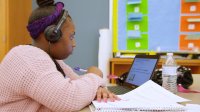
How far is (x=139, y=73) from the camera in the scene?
4.43 ft

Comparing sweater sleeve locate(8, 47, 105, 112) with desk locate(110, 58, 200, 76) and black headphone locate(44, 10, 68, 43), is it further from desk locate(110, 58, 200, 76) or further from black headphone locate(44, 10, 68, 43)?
desk locate(110, 58, 200, 76)

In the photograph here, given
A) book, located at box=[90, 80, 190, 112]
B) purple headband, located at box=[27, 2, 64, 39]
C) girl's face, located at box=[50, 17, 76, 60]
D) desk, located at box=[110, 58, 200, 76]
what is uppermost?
purple headband, located at box=[27, 2, 64, 39]

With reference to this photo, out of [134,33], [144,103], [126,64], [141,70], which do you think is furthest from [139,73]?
[134,33]

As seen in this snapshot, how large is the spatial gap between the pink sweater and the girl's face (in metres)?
0.11

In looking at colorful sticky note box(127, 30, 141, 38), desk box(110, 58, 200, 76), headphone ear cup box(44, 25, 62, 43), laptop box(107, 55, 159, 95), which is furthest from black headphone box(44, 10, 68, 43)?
colorful sticky note box(127, 30, 141, 38)

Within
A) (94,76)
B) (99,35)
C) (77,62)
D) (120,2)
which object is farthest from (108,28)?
(94,76)

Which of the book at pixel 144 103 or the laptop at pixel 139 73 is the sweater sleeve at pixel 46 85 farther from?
the laptop at pixel 139 73

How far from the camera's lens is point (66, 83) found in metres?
0.84

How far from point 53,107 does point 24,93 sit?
0.35 ft

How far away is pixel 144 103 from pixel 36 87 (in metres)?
0.34

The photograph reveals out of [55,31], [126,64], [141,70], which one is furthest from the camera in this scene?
[126,64]

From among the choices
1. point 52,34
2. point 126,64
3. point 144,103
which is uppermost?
point 52,34

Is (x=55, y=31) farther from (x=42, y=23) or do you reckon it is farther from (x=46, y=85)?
(x=46, y=85)

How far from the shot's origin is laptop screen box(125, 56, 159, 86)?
1.26 metres
